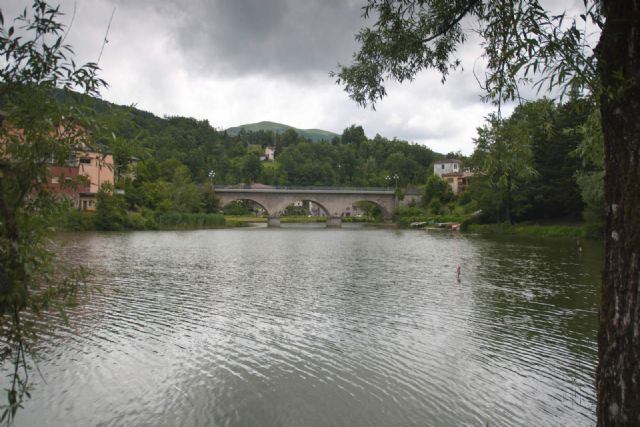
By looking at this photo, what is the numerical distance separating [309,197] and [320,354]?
3159 inches

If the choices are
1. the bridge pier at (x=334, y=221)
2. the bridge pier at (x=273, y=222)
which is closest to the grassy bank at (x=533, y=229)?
the bridge pier at (x=334, y=221)

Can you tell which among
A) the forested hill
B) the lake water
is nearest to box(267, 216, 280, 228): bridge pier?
the forested hill

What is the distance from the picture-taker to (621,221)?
4.60 meters

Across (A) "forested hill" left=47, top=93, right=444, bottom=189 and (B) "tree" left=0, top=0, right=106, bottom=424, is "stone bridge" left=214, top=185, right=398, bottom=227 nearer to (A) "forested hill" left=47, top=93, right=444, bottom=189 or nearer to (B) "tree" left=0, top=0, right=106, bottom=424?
(A) "forested hill" left=47, top=93, right=444, bottom=189

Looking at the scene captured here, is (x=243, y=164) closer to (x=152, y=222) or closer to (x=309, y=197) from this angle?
(x=309, y=197)

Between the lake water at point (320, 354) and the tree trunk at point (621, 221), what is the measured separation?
117 inches

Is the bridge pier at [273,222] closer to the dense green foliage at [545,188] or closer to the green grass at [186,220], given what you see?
the green grass at [186,220]

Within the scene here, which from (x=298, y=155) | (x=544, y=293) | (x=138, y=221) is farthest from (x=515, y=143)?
(x=298, y=155)

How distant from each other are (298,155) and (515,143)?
465 feet

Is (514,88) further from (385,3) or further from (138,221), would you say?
(138,221)

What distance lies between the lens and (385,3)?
27.6 ft

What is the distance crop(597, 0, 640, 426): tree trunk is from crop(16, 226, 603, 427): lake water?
2976mm

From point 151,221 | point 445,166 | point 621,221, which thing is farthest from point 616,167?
point 445,166

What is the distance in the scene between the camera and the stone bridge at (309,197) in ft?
277
